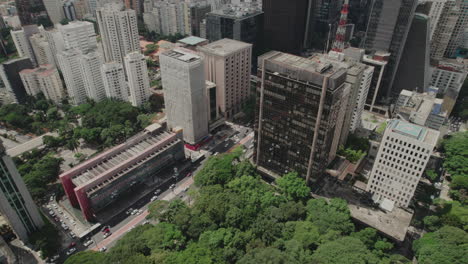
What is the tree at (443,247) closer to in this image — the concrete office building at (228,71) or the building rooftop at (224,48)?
the concrete office building at (228,71)

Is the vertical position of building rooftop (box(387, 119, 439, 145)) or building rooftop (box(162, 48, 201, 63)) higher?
building rooftop (box(162, 48, 201, 63))

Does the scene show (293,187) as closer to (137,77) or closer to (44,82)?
(137,77)

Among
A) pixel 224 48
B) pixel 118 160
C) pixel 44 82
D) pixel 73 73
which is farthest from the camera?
pixel 44 82

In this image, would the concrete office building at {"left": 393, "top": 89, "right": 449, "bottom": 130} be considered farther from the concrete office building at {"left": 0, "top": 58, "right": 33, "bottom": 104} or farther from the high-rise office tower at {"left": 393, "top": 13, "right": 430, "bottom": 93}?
the concrete office building at {"left": 0, "top": 58, "right": 33, "bottom": 104}

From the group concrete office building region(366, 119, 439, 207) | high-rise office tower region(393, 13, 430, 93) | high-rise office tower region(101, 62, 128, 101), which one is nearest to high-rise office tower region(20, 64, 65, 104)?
high-rise office tower region(101, 62, 128, 101)

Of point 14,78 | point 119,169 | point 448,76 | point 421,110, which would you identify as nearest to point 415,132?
point 421,110

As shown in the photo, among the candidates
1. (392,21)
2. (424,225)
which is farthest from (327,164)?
(392,21)
